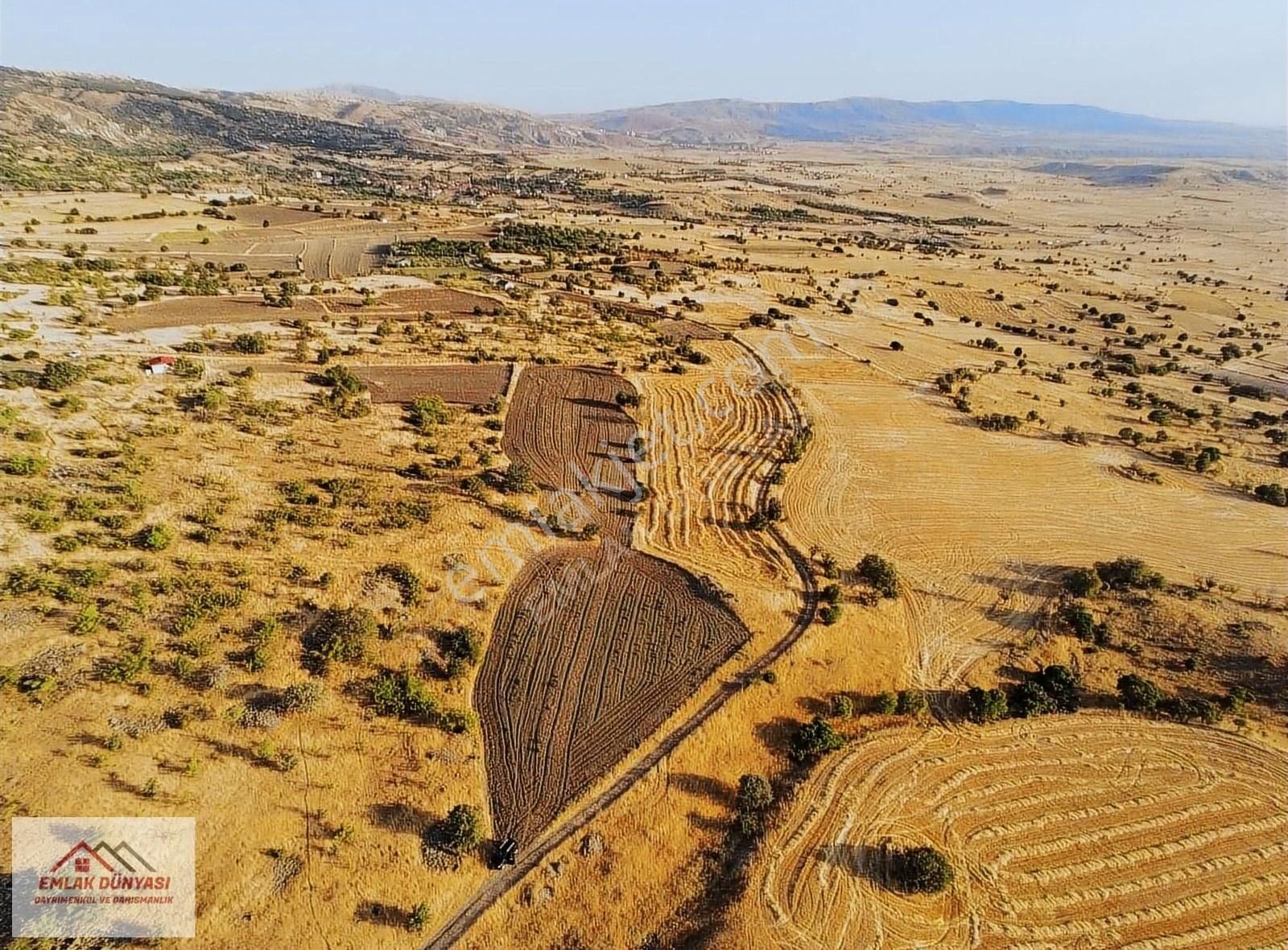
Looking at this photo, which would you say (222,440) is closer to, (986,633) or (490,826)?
(490,826)

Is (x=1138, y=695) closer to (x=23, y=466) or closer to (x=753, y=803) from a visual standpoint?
(x=753, y=803)

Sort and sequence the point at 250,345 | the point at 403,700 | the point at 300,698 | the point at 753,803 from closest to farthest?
the point at 753,803
the point at 300,698
the point at 403,700
the point at 250,345

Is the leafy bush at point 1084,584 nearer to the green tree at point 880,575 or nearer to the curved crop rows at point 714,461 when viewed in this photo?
the green tree at point 880,575

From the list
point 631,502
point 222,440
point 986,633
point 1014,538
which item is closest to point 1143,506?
point 1014,538

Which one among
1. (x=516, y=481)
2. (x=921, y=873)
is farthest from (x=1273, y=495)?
(x=516, y=481)

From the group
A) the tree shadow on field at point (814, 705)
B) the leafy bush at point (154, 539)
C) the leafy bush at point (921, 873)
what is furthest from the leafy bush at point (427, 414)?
the leafy bush at point (921, 873)
